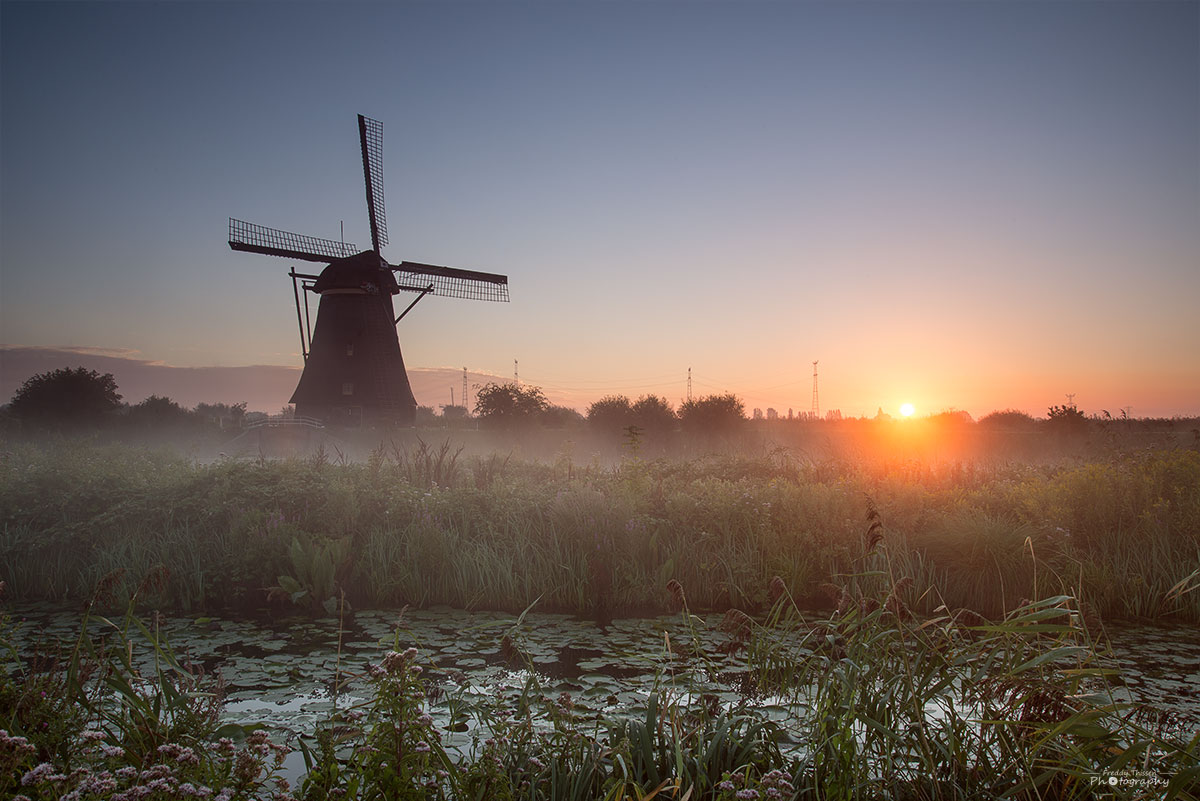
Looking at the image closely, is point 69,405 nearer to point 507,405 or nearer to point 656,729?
point 507,405

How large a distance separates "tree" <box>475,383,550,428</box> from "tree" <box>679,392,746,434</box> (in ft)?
20.4

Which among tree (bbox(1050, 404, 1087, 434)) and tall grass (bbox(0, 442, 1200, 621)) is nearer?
tall grass (bbox(0, 442, 1200, 621))

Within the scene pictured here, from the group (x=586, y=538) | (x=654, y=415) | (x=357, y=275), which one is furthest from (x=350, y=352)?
(x=586, y=538)

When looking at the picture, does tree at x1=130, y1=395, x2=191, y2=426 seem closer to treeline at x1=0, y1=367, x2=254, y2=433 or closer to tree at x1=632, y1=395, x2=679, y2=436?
treeline at x1=0, y1=367, x2=254, y2=433

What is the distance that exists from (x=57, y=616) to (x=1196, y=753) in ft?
27.7

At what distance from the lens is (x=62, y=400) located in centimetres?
2438

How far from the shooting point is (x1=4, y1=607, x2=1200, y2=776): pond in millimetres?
3854

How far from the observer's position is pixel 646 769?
285 cm

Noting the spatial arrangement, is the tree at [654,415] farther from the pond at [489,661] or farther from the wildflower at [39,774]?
the wildflower at [39,774]

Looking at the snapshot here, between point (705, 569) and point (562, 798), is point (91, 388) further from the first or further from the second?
point (562, 798)

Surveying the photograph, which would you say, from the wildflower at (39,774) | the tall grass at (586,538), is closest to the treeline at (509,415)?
the tall grass at (586,538)

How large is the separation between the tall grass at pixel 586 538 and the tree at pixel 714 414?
1693cm


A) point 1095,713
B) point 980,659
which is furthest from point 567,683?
point 1095,713

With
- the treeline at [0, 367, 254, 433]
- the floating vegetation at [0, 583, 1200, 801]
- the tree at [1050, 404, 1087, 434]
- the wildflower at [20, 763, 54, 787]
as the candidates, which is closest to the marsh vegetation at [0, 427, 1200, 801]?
the floating vegetation at [0, 583, 1200, 801]
